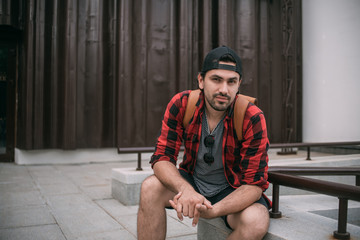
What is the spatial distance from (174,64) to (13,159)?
4.47m

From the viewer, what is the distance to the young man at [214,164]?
2.03 metres

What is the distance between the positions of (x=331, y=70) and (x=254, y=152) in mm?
7895

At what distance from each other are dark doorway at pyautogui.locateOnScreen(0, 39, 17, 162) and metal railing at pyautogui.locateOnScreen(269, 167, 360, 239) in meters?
6.91

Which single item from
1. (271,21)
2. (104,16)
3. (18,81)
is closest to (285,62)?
(271,21)

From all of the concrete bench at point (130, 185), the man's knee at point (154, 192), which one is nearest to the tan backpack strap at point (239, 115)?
the man's knee at point (154, 192)

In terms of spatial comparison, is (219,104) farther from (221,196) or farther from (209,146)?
(221,196)

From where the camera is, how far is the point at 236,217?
82.7 inches

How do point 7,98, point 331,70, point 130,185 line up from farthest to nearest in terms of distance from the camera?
point 331,70 < point 7,98 < point 130,185

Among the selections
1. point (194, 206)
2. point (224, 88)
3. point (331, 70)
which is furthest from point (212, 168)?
point (331, 70)

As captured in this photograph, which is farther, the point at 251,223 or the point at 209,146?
the point at 209,146

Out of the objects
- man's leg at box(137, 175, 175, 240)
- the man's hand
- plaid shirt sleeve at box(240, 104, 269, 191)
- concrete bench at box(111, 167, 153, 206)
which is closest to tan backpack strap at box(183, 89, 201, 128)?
plaid shirt sleeve at box(240, 104, 269, 191)

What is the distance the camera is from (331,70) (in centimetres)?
903

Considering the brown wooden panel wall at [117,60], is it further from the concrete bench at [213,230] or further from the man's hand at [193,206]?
the man's hand at [193,206]

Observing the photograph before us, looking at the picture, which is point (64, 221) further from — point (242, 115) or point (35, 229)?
point (242, 115)
